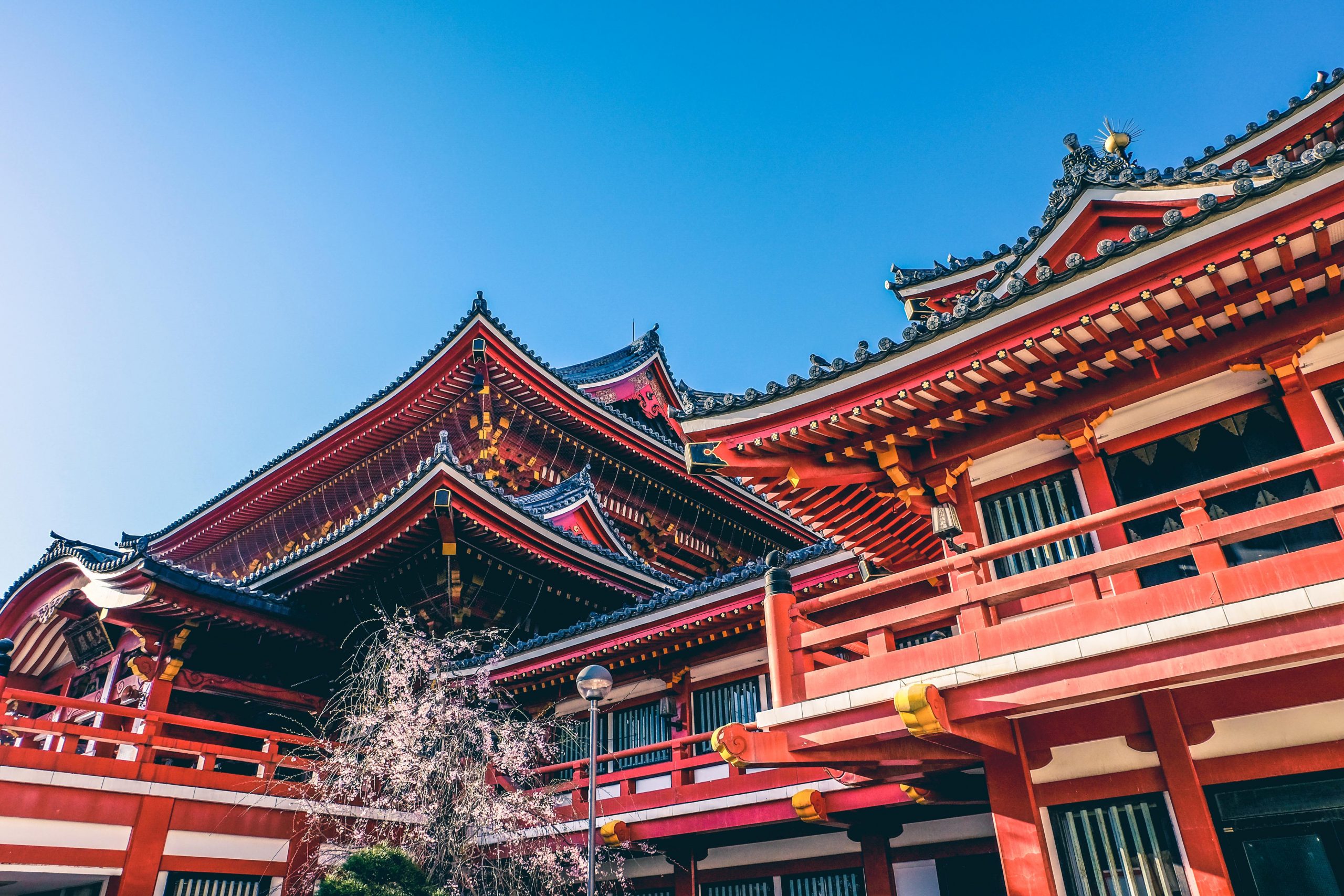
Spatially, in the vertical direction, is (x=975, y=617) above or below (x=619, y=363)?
below

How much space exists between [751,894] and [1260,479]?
8.36 metres

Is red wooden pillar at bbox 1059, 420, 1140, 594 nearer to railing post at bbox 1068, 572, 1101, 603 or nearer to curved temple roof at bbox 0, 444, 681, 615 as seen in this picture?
railing post at bbox 1068, 572, 1101, 603

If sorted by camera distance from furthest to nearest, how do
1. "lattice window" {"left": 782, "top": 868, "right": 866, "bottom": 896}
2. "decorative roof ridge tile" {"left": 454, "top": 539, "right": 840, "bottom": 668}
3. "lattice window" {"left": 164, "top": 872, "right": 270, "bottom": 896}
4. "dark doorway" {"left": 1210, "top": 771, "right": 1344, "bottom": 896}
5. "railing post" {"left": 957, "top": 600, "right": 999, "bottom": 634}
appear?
"lattice window" {"left": 164, "top": 872, "right": 270, "bottom": 896}
"decorative roof ridge tile" {"left": 454, "top": 539, "right": 840, "bottom": 668}
"lattice window" {"left": 782, "top": 868, "right": 866, "bottom": 896}
"railing post" {"left": 957, "top": 600, "right": 999, "bottom": 634}
"dark doorway" {"left": 1210, "top": 771, "right": 1344, "bottom": 896}

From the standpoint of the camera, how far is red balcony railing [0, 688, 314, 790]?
1058 cm

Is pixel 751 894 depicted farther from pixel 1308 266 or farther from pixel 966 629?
pixel 1308 266

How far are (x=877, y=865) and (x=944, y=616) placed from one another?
15.8 ft

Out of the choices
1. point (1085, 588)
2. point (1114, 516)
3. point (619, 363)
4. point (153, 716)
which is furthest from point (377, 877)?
point (619, 363)

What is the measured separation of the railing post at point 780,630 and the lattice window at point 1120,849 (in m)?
2.33

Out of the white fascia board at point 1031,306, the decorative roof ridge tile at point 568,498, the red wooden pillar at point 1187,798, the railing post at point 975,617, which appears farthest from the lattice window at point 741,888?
the decorative roof ridge tile at point 568,498

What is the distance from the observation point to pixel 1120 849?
6.28 metres

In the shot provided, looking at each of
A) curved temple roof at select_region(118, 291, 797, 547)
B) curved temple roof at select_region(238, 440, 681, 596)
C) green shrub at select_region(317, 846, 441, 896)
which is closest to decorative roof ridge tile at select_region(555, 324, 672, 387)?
curved temple roof at select_region(118, 291, 797, 547)

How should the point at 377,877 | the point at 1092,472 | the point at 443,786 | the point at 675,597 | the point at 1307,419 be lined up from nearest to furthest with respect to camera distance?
the point at 1307,419
the point at 1092,472
the point at 377,877
the point at 443,786
the point at 675,597

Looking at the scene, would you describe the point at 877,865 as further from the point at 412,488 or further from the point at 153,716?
the point at 153,716

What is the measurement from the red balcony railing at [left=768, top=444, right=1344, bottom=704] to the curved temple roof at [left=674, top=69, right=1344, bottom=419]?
1837mm
